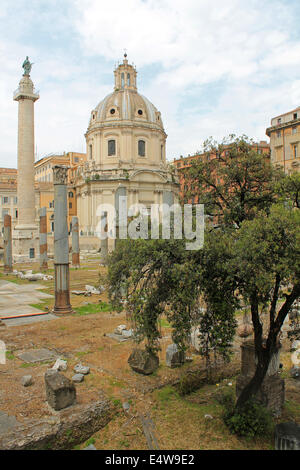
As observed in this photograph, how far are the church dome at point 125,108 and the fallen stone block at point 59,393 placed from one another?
172ft

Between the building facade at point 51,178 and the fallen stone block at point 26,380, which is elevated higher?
the building facade at point 51,178

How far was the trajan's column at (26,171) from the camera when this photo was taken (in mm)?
38031

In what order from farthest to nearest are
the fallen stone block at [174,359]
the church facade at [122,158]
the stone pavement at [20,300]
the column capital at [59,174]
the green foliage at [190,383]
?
the church facade at [122,158] → the column capital at [59,174] → the stone pavement at [20,300] → the fallen stone block at [174,359] → the green foliage at [190,383]

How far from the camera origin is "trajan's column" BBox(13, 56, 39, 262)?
38.0 metres

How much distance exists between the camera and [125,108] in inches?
2231

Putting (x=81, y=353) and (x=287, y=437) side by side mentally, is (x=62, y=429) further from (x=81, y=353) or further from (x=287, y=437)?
(x=81, y=353)

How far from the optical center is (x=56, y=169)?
15.4 metres

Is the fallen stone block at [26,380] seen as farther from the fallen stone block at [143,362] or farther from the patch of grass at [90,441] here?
the fallen stone block at [143,362]

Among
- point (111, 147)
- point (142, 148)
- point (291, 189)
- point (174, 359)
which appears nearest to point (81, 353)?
point (174, 359)

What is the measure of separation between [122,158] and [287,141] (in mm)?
25801

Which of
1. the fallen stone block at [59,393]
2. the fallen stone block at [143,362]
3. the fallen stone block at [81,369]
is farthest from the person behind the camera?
the fallen stone block at [143,362]

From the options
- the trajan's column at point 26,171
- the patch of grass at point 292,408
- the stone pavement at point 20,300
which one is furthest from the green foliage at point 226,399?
the trajan's column at point 26,171
